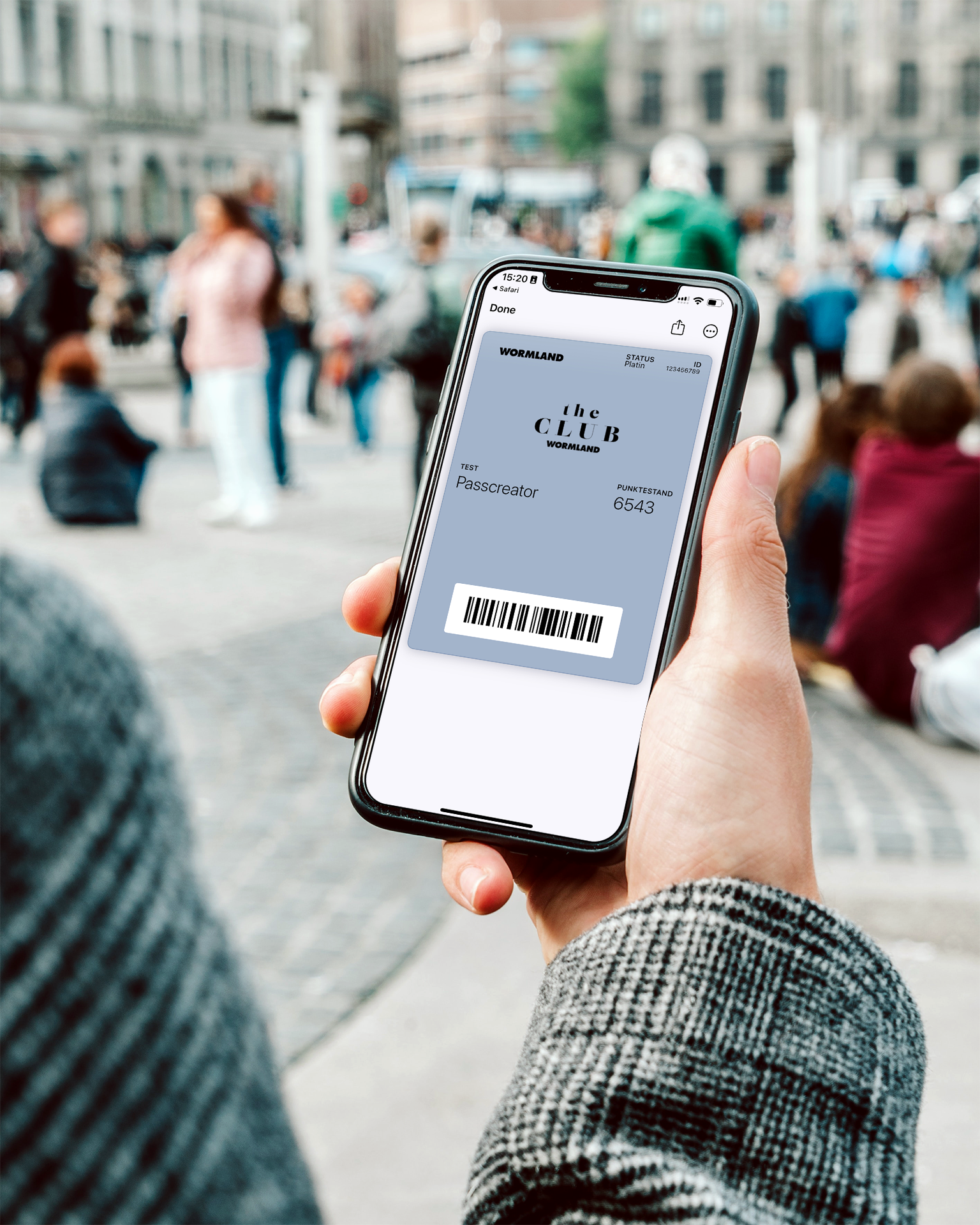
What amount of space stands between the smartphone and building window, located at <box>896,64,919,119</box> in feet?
260

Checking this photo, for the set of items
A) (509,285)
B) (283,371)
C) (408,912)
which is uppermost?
(509,285)

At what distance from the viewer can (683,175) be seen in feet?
21.4

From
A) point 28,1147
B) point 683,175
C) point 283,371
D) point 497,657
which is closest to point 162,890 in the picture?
point 28,1147

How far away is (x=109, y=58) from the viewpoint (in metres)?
51.6

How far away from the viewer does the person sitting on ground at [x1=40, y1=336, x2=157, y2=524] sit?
917 cm

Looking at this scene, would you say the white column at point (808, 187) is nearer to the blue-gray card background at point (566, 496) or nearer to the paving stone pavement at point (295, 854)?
the paving stone pavement at point (295, 854)

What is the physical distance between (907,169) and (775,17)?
34.4 feet

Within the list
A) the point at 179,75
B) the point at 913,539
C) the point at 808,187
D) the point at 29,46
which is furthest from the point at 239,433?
the point at 179,75

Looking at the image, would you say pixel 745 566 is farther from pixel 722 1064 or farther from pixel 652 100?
pixel 652 100

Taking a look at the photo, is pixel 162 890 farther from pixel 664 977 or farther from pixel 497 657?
pixel 497 657

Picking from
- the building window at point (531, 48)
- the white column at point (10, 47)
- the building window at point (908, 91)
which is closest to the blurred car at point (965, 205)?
the white column at point (10, 47)

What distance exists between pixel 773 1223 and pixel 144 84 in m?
57.9

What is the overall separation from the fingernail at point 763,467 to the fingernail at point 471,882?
435mm

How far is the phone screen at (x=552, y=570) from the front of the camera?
147cm
